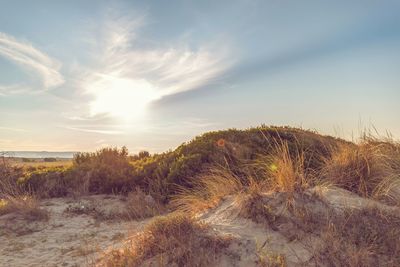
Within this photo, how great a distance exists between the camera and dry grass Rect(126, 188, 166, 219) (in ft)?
31.2

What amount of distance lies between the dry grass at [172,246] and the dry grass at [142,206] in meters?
3.10

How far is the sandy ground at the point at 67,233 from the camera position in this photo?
684cm

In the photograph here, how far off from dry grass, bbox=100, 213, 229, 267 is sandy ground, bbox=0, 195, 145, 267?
714 millimetres

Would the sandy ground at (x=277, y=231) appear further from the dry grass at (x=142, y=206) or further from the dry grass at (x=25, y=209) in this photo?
the dry grass at (x=25, y=209)

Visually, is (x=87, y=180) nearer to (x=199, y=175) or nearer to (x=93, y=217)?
(x=93, y=217)

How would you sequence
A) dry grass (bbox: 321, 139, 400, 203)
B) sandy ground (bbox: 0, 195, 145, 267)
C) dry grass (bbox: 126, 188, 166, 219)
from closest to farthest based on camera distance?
sandy ground (bbox: 0, 195, 145, 267) < dry grass (bbox: 321, 139, 400, 203) < dry grass (bbox: 126, 188, 166, 219)

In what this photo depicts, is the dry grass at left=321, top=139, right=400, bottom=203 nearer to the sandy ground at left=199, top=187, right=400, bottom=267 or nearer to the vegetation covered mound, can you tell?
the sandy ground at left=199, top=187, right=400, bottom=267

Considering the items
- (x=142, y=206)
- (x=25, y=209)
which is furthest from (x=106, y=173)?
(x=25, y=209)

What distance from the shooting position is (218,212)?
275 inches

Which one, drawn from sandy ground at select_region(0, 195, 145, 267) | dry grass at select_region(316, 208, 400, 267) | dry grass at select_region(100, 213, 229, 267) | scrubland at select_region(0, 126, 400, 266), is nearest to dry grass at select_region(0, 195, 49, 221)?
scrubland at select_region(0, 126, 400, 266)

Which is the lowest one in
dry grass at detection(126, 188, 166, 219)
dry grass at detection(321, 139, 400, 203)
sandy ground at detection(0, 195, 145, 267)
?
sandy ground at detection(0, 195, 145, 267)

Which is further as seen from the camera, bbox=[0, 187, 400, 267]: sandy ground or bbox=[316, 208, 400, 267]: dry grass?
bbox=[0, 187, 400, 267]: sandy ground

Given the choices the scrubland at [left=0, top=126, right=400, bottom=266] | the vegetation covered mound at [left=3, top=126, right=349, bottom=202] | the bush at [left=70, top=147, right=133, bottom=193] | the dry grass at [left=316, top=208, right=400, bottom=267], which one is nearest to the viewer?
the dry grass at [left=316, top=208, right=400, bottom=267]

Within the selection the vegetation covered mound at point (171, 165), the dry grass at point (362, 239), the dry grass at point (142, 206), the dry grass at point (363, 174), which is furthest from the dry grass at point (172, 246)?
the vegetation covered mound at point (171, 165)
